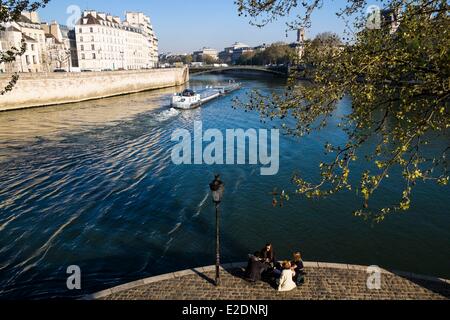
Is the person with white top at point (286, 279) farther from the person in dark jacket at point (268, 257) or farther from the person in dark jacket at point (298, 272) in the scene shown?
the person in dark jacket at point (268, 257)

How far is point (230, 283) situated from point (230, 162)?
1841 cm

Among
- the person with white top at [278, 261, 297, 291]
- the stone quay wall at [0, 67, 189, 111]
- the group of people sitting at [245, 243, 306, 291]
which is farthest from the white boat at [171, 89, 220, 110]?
the person with white top at [278, 261, 297, 291]

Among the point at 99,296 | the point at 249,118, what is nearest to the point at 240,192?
the point at 99,296

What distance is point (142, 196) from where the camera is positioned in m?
22.7

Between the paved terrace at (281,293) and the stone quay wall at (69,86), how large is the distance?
165 feet

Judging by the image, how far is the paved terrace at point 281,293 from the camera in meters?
11.5

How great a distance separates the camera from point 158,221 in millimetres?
19297

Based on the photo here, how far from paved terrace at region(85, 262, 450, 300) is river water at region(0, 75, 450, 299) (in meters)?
2.55

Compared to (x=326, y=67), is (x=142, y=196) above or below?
below

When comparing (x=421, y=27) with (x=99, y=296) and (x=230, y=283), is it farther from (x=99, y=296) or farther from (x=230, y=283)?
(x=99, y=296)

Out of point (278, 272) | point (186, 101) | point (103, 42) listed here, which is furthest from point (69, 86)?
point (103, 42)

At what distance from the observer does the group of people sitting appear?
11.7 meters

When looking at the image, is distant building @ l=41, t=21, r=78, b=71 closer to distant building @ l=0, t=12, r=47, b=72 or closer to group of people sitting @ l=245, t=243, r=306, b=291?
distant building @ l=0, t=12, r=47, b=72

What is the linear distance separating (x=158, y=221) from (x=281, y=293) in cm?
920
